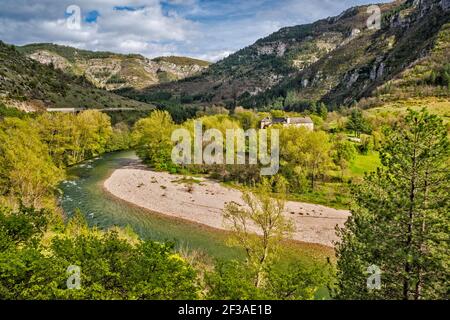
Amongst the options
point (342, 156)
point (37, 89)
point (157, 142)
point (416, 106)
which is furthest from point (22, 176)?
point (416, 106)

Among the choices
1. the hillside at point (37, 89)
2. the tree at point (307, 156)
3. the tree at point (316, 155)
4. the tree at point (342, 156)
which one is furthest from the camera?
the hillside at point (37, 89)

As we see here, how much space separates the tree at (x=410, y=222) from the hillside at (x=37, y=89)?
114958 mm

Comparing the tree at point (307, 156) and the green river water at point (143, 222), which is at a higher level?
the tree at point (307, 156)

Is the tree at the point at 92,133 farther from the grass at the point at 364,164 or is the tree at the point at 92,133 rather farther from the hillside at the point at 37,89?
the grass at the point at 364,164

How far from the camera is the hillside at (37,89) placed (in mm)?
115000

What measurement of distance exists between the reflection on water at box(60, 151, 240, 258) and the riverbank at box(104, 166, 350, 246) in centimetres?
198

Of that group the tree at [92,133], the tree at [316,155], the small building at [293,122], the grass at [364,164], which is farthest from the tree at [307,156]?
the tree at [92,133]

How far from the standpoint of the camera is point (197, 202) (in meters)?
55.6

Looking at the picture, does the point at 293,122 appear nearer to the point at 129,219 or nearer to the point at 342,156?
the point at 342,156

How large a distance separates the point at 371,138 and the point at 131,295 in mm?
76380

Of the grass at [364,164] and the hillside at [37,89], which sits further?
the hillside at [37,89]

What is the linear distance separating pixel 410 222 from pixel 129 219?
131 ft

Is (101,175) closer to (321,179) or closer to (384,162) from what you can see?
(321,179)

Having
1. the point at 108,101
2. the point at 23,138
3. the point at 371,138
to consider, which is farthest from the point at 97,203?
the point at 108,101
